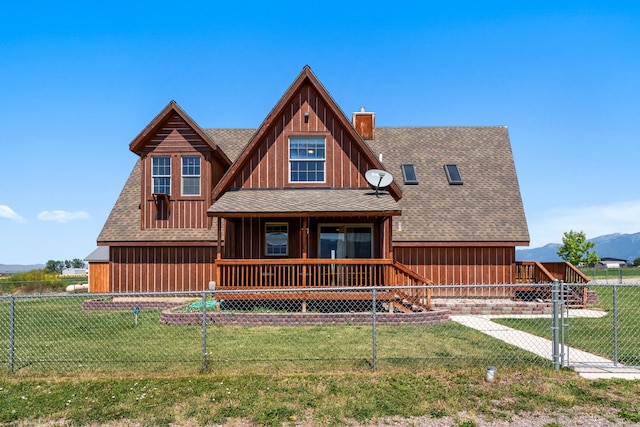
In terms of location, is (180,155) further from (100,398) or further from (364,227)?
(100,398)

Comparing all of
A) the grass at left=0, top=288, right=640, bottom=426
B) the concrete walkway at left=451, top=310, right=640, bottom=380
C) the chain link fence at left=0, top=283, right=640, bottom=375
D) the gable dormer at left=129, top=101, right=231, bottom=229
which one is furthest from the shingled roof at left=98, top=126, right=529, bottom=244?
the grass at left=0, top=288, right=640, bottom=426

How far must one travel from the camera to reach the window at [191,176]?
1902 cm

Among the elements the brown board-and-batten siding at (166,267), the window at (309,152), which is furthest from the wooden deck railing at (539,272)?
the brown board-and-batten siding at (166,267)

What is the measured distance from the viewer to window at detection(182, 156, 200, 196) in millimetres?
19016

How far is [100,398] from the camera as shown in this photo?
22.3ft

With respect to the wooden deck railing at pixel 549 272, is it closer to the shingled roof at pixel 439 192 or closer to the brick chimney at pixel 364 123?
the shingled roof at pixel 439 192

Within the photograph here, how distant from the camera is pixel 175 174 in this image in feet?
62.1

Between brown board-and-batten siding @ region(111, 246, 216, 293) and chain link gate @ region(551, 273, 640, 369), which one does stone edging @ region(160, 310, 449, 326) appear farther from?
brown board-and-batten siding @ region(111, 246, 216, 293)

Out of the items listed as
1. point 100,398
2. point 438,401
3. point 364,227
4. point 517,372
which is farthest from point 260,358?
point 364,227

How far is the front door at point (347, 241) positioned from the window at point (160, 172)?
650 cm

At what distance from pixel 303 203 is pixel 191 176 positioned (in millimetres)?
5629

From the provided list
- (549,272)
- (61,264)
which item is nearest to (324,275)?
(549,272)

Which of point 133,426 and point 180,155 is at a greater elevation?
point 180,155

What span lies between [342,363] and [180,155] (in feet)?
42.3
